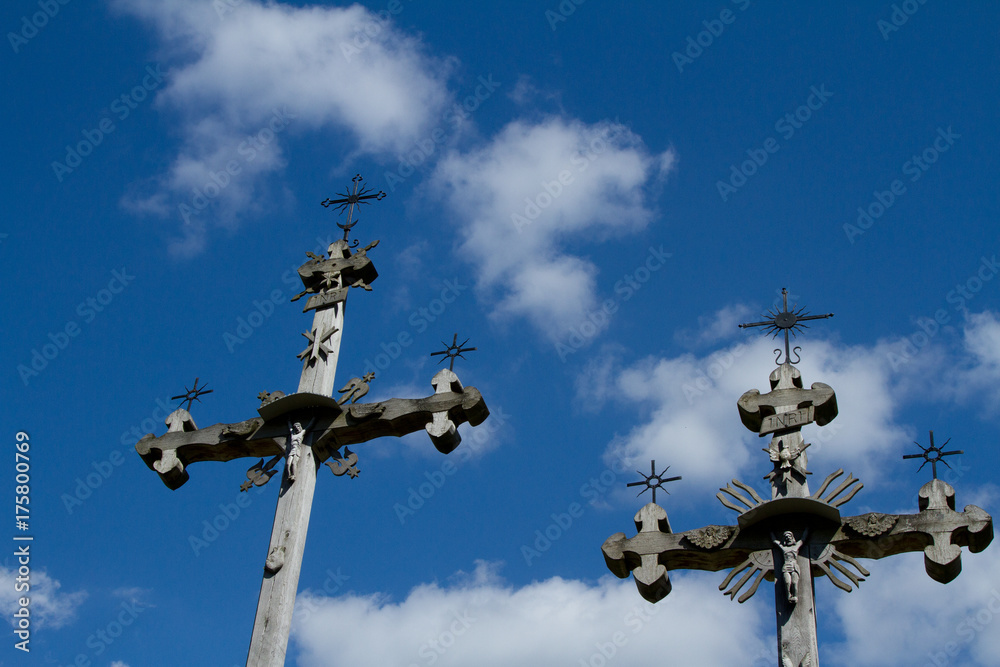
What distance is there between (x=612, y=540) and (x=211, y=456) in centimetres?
408

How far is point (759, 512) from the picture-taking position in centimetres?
998

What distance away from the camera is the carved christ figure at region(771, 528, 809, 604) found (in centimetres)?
958

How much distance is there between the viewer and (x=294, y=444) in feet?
35.9

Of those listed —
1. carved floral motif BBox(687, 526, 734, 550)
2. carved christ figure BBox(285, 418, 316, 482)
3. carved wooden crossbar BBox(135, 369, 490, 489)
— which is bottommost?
carved floral motif BBox(687, 526, 734, 550)

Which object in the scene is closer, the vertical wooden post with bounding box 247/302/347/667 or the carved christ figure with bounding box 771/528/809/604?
the carved christ figure with bounding box 771/528/809/604

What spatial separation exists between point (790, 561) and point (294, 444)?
4518 millimetres

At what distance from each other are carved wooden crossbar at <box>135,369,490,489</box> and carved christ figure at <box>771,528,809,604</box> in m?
2.87

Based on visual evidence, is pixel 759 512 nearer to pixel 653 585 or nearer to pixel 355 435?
pixel 653 585

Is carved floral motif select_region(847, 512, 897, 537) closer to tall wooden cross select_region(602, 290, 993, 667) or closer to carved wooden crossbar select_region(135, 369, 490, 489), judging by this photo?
A: tall wooden cross select_region(602, 290, 993, 667)

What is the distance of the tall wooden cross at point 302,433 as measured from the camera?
10.1 m

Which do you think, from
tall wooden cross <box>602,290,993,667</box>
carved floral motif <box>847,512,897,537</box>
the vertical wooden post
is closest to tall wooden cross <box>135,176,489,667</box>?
the vertical wooden post

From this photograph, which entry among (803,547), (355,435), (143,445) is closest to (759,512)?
(803,547)

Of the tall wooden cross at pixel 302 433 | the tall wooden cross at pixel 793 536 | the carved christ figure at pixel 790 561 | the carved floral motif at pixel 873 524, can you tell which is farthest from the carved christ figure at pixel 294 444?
the carved floral motif at pixel 873 524

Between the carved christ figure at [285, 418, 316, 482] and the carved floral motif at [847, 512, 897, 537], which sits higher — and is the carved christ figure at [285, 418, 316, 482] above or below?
above
